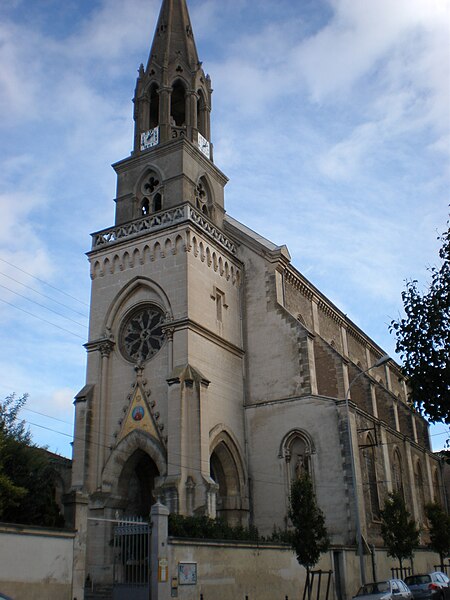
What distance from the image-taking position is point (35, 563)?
13625mm

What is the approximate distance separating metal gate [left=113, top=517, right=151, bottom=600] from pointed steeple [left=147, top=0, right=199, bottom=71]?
24.2 m

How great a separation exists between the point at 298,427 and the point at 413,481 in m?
10.9

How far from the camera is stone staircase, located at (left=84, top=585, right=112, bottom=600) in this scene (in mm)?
20750

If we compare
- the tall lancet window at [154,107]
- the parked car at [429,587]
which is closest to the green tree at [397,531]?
the parked car at [429,587]

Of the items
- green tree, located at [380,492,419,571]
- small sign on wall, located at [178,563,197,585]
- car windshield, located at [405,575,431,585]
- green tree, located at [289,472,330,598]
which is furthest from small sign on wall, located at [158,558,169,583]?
green tree, located at [380,492,419,571]

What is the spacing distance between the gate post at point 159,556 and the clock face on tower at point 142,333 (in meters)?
10.9

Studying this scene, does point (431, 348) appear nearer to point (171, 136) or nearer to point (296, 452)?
point (296, 452)

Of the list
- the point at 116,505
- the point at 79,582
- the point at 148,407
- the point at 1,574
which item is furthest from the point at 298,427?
the point at 1,574

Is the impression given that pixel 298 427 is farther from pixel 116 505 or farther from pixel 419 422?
pixel 419 422

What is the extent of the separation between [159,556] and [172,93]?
25.0 meters

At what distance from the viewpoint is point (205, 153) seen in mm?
32375

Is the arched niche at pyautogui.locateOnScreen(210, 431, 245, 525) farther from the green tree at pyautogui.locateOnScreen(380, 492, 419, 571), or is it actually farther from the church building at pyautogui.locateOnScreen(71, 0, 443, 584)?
the green tree at pyautogui.locateOnScreen(380, 492, 419, 571)

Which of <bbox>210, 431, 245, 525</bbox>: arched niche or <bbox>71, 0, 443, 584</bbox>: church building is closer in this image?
<bbox>71, 0, 443, 584</bbox>: church building

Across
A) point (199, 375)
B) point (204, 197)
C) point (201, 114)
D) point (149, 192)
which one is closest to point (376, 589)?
point (199, 375)
